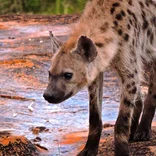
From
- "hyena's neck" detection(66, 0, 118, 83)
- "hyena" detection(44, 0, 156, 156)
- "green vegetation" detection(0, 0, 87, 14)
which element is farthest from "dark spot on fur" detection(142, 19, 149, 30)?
"green vegetation" detection(0, 0, 87, 14)

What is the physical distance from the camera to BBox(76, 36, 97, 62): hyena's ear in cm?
492

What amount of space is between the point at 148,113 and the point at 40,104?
1523mm

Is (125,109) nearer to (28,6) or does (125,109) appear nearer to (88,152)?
(88,152)

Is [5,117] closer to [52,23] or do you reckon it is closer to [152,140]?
[152,140]

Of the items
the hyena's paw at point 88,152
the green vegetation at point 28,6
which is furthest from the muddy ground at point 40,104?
the green vegetation at point 28,6

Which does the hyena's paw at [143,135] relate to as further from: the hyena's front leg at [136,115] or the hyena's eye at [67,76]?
the hyena's eye at [67,76]

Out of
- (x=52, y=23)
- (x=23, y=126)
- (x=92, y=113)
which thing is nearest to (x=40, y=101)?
(x=23, y=126)

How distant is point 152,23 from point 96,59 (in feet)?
2.32

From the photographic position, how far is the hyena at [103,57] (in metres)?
4.99

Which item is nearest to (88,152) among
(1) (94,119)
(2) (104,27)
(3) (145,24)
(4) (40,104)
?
(1) (94,119)

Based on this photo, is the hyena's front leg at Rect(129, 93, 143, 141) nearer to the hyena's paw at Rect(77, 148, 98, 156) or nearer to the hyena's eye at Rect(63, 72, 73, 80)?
the hyena's paw at Rect(77, 148, 98, 156)

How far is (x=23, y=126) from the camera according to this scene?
20.6 ft

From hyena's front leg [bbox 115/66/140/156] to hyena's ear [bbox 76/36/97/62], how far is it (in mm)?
290

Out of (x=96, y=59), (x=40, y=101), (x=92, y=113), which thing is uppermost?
(x=96, y=59)
